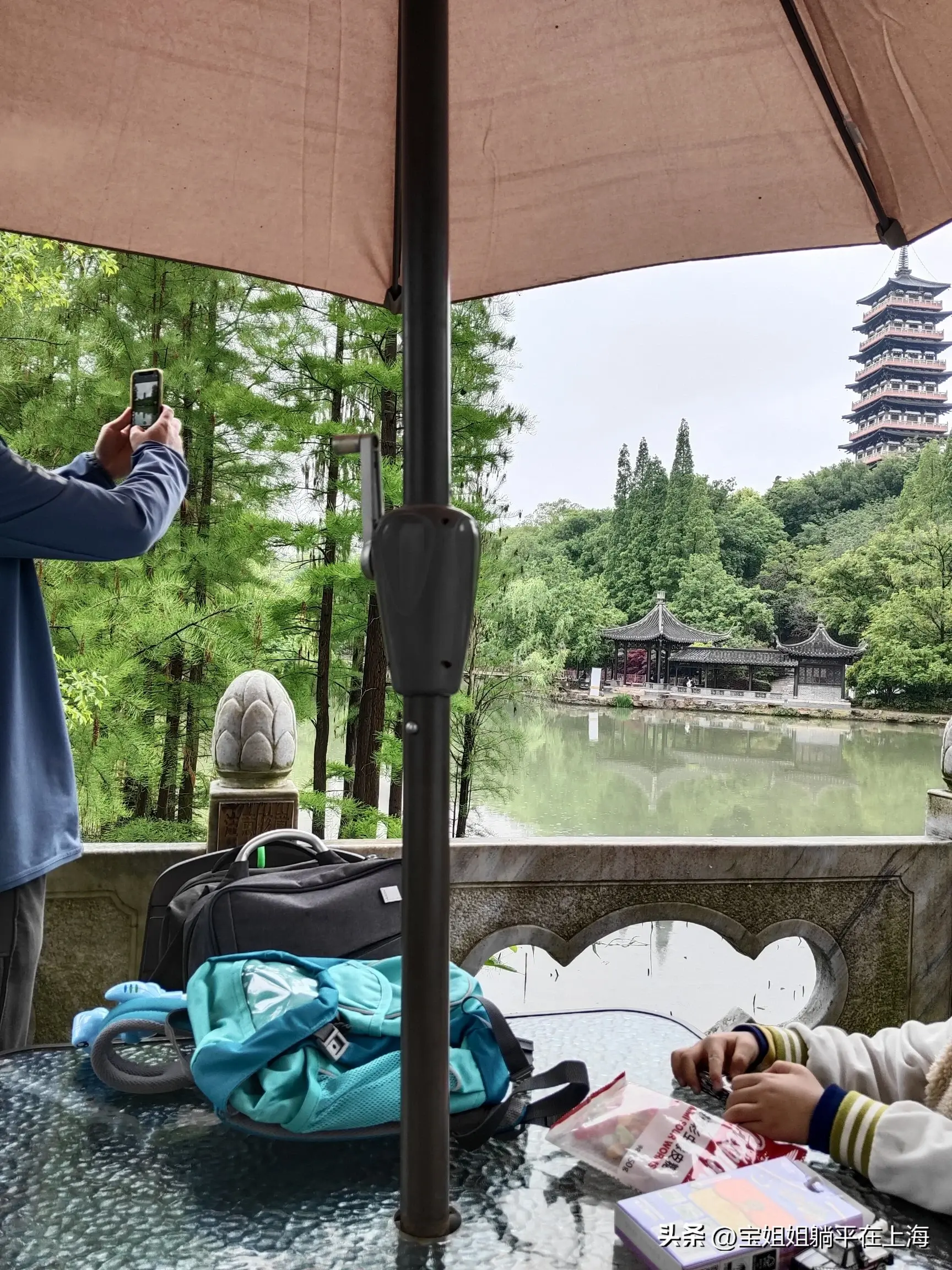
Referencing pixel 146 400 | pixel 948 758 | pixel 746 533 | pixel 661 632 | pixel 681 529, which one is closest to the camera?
pixel 146 400

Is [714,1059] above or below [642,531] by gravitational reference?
below

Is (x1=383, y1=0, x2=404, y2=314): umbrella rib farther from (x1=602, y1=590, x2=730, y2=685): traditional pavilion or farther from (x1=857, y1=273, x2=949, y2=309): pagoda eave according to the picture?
(x1=857, y1=273, x2=949, y2=309): pagoda eave

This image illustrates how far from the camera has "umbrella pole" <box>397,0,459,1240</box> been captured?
0.45 metres

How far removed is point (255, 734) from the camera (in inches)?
79.5

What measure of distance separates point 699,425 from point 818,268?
35.3 feet

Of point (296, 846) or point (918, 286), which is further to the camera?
point (918, 286)

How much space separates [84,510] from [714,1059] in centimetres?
95

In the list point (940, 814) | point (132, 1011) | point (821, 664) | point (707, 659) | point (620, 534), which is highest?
point (620, 534)

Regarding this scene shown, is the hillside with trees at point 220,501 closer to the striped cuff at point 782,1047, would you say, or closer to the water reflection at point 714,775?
the striped cuff at point 782,1047

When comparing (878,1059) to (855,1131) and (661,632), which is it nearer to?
(855,1131)

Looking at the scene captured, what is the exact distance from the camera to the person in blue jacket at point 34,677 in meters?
1.12

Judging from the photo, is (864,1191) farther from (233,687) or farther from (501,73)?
(233,687)

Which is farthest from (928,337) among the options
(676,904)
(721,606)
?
(676,904)

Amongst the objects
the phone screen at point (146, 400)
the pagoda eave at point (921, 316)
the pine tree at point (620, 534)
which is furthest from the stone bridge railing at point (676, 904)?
the pagoda eave at point (921, 316)
